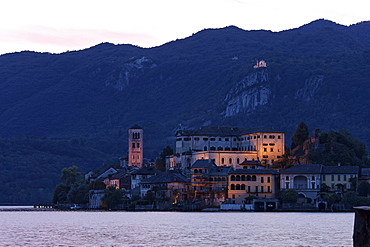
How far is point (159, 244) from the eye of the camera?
6888 centimetres

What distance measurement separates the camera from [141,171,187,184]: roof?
555ft

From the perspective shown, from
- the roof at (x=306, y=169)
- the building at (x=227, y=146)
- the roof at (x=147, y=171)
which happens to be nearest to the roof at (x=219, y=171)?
the building at (x=227, y=146)

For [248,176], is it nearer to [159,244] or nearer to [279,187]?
[279,187]

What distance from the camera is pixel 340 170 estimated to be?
518 ft

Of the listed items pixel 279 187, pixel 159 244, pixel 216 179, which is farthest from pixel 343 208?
pixel 159 244

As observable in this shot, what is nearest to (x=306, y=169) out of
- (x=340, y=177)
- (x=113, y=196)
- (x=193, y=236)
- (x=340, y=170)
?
(x=340, y=170)

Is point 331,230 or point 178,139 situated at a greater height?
point 178,139

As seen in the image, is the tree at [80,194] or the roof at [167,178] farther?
the tree at [80,194]

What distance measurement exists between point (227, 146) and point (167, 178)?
28.1 meters

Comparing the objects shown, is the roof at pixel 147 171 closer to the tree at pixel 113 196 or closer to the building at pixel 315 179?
the tree at pixel 113 196

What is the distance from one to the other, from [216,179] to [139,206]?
16427 mm

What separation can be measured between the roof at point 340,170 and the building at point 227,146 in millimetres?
23079

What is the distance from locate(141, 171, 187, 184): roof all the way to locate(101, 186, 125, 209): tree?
221 inches

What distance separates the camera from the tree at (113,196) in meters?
178
